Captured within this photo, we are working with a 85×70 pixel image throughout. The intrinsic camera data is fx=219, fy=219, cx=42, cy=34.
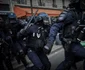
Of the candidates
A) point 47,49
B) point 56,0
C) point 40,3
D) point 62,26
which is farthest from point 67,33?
point 56,0

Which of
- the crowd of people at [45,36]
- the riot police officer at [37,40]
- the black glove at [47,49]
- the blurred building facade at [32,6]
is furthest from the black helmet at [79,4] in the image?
the blurred building facade at [32,6]

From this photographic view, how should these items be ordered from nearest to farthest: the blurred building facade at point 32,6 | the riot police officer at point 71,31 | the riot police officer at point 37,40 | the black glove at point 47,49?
1. the black glove at point 47,49
2. the riot police officer at point 71,31
3. the riot police officer at point 37,40
4. the blurred building facade at point 32,6

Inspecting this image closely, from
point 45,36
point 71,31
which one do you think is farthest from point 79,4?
point 45,36

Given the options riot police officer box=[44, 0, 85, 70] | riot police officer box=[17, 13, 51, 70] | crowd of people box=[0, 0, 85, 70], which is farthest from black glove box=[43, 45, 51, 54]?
riot police officer box=[17, 13, 51, 70]

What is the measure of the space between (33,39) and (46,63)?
77cm

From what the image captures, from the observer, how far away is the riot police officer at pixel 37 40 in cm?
578

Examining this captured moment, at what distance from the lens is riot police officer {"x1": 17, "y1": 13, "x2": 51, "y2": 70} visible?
578 cm

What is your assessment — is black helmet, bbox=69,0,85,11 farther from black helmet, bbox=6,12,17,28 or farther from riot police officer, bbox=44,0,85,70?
black helmet, bbox=6,12,17,28

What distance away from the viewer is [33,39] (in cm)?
586

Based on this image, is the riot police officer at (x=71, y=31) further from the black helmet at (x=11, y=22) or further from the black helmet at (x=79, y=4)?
the black helmet at (x=11, y=22)

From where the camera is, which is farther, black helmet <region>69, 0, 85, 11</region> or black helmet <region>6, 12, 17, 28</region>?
black helmet <region>6, 12, 17, 28</region>

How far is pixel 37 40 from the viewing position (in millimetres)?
5840

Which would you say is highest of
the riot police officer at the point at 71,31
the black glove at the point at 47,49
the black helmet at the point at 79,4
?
the black helmet at the point at 79,4

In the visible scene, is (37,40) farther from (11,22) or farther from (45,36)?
(11,22)
